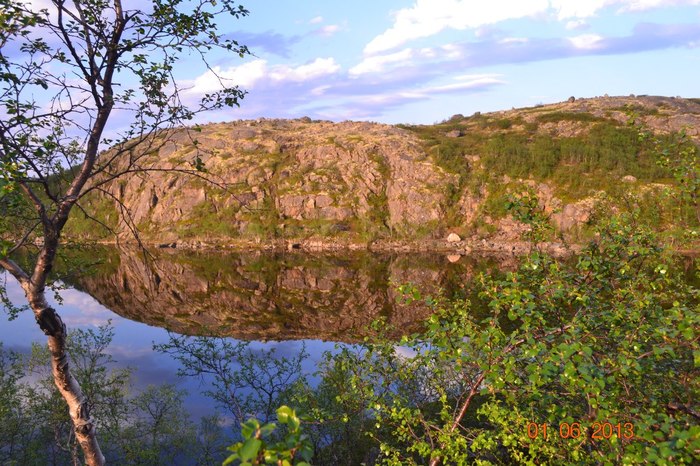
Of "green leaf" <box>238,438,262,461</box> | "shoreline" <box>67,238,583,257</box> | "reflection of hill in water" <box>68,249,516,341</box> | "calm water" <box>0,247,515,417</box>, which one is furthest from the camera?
"shoreline" <box>67,238,583,257</box>

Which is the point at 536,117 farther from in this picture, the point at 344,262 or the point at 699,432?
the point at 699,432

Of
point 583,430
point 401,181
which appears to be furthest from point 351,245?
point 583,430

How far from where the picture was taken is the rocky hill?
10738cm

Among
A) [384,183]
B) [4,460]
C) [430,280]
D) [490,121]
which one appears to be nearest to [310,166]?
[384,183]

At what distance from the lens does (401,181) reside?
399ft

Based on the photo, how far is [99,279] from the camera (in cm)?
7988

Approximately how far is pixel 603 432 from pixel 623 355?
1.50 m

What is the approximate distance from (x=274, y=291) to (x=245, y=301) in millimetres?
5743

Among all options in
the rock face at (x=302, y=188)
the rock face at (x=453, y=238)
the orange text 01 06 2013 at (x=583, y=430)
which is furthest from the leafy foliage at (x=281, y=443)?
the rock face at (x=302, y=188)

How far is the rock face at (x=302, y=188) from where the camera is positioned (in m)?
118

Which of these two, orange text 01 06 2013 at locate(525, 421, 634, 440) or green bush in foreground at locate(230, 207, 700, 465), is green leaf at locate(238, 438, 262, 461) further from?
orange text 01 06 2013 at locate(525, 421, 634, 440)

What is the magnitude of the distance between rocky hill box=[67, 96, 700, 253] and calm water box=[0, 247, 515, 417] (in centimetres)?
1781

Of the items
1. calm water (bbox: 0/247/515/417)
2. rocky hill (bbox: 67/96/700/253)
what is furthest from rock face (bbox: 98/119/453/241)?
calm water (bbox: 0/247/515/417)

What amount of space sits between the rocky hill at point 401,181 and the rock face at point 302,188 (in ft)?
1.02
